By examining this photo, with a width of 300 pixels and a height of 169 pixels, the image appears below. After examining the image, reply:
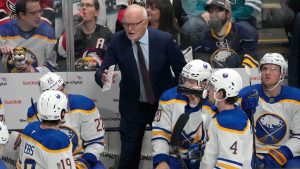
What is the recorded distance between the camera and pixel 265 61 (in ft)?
23.6

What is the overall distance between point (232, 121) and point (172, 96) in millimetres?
982

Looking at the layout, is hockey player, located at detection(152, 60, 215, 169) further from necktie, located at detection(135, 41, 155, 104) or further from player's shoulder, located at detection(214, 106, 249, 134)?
player's shoulder, located at detection(214, 106, 249, 134)

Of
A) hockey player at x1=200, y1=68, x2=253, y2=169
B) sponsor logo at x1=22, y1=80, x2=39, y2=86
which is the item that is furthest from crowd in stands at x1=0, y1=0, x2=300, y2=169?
sponsor logo at x1=22, y1=80, x2=39, y2=86

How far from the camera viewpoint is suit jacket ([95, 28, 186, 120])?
7.40 m

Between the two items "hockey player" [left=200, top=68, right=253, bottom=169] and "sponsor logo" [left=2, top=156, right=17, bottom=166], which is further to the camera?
"sponsor logo" [left=2, top=156, right=17, bottom=166]

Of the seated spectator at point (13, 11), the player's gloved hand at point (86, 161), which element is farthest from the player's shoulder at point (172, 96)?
the seated spectator at point (13, 11)

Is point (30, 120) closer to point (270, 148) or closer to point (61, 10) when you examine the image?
point (61, 10)

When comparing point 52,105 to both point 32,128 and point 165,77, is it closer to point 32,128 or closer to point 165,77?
point 32,128

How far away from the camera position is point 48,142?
19.8 feet

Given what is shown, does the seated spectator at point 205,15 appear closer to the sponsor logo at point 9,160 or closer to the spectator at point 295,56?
the spectator at point 295,56

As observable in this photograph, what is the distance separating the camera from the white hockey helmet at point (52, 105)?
6.10 metres

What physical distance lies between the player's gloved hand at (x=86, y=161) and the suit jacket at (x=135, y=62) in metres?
0.67

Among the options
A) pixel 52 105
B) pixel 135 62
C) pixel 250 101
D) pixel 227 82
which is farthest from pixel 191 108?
pixel 52 105

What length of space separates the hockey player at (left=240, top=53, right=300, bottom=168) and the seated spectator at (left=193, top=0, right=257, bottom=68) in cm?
52
